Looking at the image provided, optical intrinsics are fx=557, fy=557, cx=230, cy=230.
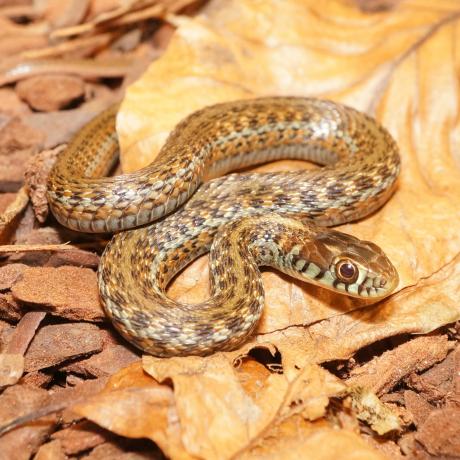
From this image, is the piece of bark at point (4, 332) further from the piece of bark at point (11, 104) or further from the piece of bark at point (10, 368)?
the piece of bark at point (11, 104)

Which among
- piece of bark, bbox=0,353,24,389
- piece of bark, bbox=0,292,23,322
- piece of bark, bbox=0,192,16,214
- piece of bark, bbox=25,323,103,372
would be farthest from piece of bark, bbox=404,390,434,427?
piece of bark, bbox=0,192,16,214

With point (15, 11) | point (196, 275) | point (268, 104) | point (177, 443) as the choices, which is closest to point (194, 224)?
point (196, 275)

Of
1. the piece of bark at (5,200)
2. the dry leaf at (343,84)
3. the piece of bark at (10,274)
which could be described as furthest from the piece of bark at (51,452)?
the piece of bark at (5,200)

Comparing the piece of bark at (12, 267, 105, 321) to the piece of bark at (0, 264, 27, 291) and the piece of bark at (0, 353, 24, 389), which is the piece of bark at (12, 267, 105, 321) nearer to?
the piece of bark at (0, 264, 27, 291)

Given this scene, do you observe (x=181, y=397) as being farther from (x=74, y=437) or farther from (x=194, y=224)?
(x=194, y=224)

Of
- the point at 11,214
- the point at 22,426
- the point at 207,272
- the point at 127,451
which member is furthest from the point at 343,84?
the point at 22,426

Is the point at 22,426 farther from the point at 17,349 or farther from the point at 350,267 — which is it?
the point at 350,267
